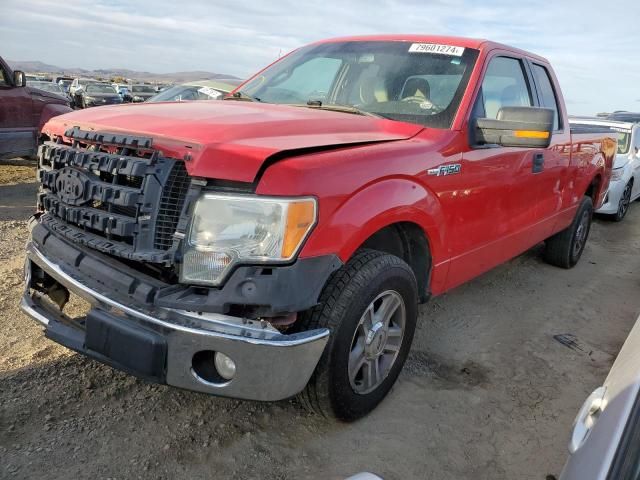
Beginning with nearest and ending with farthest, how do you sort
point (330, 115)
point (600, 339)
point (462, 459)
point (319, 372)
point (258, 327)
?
1. point (258, 327)
2. point (319, 372)
3. point (462, 459)
4. point (330, 115)
5. point (600, 339)

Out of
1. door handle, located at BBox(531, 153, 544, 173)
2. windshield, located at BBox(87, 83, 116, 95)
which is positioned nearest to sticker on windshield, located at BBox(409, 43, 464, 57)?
Result: door handle, located at BBox(531, 153, 544, 173)

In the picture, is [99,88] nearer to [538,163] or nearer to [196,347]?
[538,163]

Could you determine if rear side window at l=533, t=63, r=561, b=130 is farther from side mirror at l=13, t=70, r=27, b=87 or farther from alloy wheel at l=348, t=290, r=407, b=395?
side mirror at l=13, t=70, r=27, b=87

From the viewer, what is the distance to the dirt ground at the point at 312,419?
7.85 feet

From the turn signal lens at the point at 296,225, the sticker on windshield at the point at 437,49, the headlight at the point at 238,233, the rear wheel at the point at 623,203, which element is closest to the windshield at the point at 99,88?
the rear wheel at the point at 623,203

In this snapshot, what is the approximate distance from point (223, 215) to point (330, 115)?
1.13m

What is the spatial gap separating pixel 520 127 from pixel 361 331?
4.66 feet

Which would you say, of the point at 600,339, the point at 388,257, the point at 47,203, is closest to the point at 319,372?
the point at 388,257

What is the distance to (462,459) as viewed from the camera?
101 inches

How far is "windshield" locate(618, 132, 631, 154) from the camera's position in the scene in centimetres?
885

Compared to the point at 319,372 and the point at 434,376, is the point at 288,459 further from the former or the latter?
the point at 434,376

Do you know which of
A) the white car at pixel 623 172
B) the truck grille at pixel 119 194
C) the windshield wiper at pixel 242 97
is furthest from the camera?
the white car at pixel 623 172

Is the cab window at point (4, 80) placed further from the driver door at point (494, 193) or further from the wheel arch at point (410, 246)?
the wheel arch at point (410, 246)

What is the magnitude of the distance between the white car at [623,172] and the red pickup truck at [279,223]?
576 centimetres
